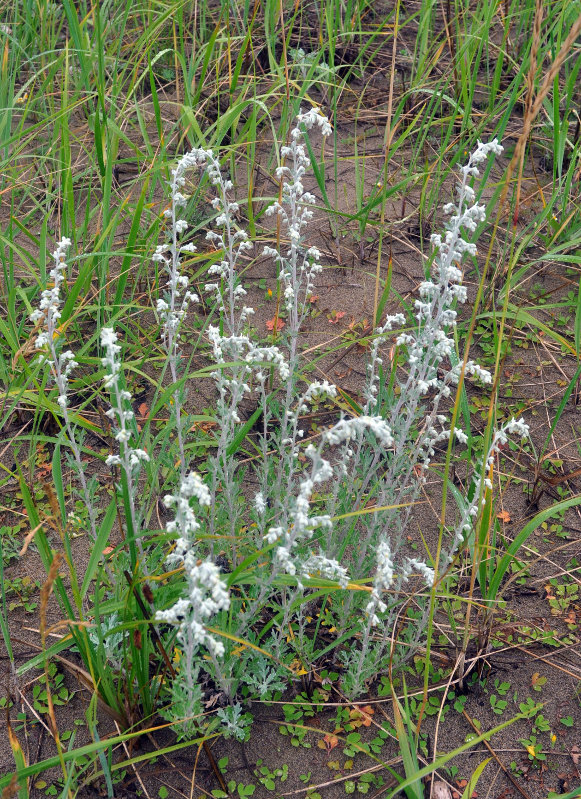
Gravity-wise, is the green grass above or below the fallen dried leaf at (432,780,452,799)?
above

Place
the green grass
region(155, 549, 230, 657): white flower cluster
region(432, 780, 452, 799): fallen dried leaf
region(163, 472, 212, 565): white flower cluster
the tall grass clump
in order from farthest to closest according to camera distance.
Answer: the green grass, region(432, 780, 452, 799): fallen dried leaf, the tall grass clump, region(163, 472, 212, 565): white flower cluster, region(155, 549, 230, 657): white flower cluster

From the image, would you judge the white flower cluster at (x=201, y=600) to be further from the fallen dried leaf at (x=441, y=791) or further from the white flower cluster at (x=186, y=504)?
the fallen dried leaf at (x=441, y=791)

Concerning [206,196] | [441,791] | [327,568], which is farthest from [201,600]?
[206,196]

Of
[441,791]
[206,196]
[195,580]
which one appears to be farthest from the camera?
[206,196]

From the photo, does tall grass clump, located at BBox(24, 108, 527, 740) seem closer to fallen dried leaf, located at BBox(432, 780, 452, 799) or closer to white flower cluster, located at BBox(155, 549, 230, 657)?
white flower cluster, located at BBox(155, 549, 230, 657)

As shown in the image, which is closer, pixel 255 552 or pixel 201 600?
pixel 201 600

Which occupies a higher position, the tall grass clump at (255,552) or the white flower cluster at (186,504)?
the white flower cluster at (186,504)

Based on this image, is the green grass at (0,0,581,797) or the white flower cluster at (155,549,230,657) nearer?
the white flower cluster at (155,549,230,657)

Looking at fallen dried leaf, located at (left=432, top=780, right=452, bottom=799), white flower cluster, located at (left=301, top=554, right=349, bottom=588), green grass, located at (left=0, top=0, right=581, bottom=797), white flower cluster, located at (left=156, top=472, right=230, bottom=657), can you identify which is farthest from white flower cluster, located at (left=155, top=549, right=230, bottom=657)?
fallen dried leaf, located at (left=432, top=780, right=452, bottom=799)

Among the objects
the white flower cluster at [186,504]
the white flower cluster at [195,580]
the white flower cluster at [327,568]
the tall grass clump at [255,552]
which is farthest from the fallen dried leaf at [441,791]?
the white flower cluster at [186,504]

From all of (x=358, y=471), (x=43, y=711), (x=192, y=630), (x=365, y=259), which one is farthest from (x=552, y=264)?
(x=43, y=711)

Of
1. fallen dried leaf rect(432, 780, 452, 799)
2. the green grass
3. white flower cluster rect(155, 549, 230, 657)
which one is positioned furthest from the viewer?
the green grass

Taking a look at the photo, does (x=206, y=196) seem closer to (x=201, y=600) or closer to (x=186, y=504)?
(x=186, y=504)

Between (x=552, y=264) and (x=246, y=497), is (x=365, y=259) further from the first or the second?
(x=246, y=497)
